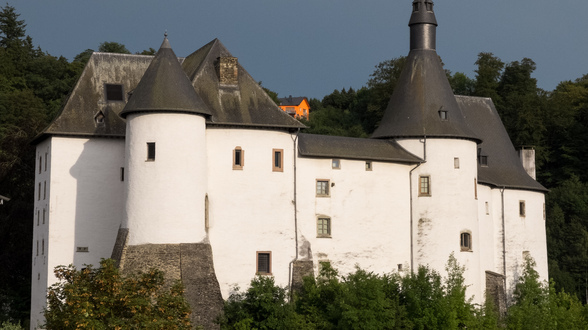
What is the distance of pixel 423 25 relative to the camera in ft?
167

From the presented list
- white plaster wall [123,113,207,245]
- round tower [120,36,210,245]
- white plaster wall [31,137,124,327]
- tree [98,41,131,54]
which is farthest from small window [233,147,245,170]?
tree [98,41,131,54]

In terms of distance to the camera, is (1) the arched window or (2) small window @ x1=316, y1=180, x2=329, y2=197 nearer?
(2) small window @ x1=316, y1=180, x2=329, y2=197

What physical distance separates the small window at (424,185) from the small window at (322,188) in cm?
434

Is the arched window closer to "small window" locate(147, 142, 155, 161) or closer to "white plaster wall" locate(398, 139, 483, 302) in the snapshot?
"white plaster wall" locate(398, 139, 483, 302)

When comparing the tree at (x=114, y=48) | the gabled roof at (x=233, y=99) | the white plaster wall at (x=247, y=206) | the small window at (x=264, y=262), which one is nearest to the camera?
the white plaster wall at (x=247, y=206)

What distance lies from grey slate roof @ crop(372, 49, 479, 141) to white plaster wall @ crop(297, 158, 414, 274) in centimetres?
207

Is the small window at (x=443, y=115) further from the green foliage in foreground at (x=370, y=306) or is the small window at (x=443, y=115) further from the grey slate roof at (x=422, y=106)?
the green foliage in foreground at (x=370, y=306)

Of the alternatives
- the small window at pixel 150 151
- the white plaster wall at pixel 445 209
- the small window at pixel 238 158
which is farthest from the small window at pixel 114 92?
the white plaster wall at pixel 445 209

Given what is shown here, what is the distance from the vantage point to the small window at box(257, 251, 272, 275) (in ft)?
145

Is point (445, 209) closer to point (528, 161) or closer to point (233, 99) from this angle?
point (233, 99)

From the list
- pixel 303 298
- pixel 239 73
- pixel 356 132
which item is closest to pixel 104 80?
pixel 239 73

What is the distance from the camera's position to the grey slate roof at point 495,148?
53.7 meters

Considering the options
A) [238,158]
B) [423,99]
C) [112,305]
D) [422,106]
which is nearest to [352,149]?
[422,106]

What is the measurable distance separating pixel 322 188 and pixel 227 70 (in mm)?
6262
